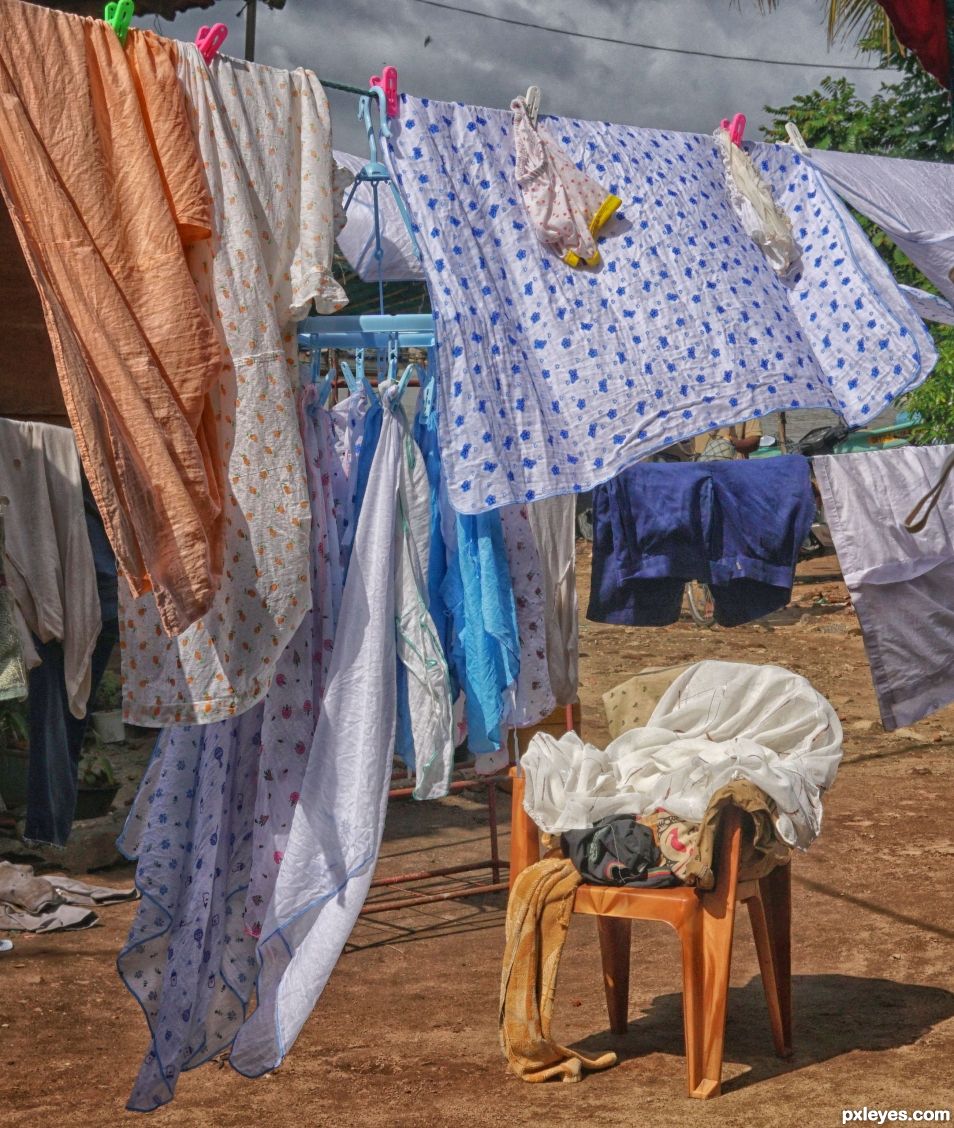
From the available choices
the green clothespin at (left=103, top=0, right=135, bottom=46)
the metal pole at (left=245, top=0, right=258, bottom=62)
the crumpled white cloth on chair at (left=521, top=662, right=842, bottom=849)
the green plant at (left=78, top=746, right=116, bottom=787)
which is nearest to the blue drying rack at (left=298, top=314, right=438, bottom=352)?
the green clothespin at (left=103, top=0, right=135, bottom=46)

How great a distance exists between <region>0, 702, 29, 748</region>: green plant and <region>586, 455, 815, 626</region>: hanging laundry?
11.8ft

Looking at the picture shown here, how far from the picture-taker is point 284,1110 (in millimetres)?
4066

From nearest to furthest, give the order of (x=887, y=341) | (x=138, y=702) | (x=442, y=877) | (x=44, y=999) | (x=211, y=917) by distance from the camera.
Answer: (x=138, y=702)
(x=211, y=917)
(x=887, y=341)
(x=44, y=999)
(x=442, y=877)

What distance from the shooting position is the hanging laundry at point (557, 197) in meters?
3.47

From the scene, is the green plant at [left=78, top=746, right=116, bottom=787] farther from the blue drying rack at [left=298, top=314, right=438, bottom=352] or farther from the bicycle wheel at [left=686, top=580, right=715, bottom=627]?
the bicycle wheel at [left=686, top=580, right=715, bottom=627]

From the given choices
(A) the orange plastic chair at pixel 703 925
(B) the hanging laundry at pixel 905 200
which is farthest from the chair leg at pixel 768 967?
(B) the hanging laundry at pixel 905 200

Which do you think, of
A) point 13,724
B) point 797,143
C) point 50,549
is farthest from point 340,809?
point 13,724

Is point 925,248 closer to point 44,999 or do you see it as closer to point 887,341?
point 887,341

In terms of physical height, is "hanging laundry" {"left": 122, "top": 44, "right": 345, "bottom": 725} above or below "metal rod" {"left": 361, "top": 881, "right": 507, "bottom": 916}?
above

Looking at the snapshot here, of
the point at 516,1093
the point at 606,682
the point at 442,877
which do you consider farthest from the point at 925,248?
the point at 606,682

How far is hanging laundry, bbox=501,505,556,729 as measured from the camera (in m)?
3.54

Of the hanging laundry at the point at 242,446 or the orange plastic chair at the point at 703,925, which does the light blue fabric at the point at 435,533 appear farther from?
the orange plastic chair at the point at 703,925

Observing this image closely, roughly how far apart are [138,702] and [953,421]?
7242 millimetres

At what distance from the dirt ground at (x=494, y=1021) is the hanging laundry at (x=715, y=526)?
4.61 feet
